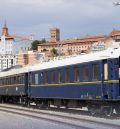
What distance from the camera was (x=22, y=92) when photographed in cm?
3756

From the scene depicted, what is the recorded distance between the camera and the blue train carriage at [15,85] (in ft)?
121

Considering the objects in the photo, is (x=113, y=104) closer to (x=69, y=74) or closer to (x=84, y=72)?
(x=84, y=72)

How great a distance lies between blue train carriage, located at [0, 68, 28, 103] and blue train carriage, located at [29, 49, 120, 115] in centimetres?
491

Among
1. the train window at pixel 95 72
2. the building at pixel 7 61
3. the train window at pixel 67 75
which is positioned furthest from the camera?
the building at pixel 7 61

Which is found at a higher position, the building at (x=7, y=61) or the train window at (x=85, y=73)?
the building at (x=7, y=61)

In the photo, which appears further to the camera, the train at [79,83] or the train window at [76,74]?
the train window at [76,74]

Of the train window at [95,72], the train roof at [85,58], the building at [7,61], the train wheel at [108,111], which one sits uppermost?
the building at [7,61]

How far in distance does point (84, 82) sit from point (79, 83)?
76 cm

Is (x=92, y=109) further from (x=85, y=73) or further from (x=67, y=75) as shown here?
(x=67, y=75)

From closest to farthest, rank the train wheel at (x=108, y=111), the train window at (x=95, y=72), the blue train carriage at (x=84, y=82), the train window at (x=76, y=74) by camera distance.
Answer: the blue train carriage at (x=84, y=82) < the train wheel at (x=108, y=111) < the train window at (x=95, y=72) < the train window at (x=76, y=74)

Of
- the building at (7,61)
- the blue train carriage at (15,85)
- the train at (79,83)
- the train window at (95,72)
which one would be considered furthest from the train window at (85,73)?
the building at (7,61)

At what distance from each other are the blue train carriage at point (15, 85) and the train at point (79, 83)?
0.48ft

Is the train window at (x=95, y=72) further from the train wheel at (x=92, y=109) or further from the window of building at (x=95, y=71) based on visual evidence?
the train wheel at (x=92, y=109)

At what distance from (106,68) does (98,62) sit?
818mm
